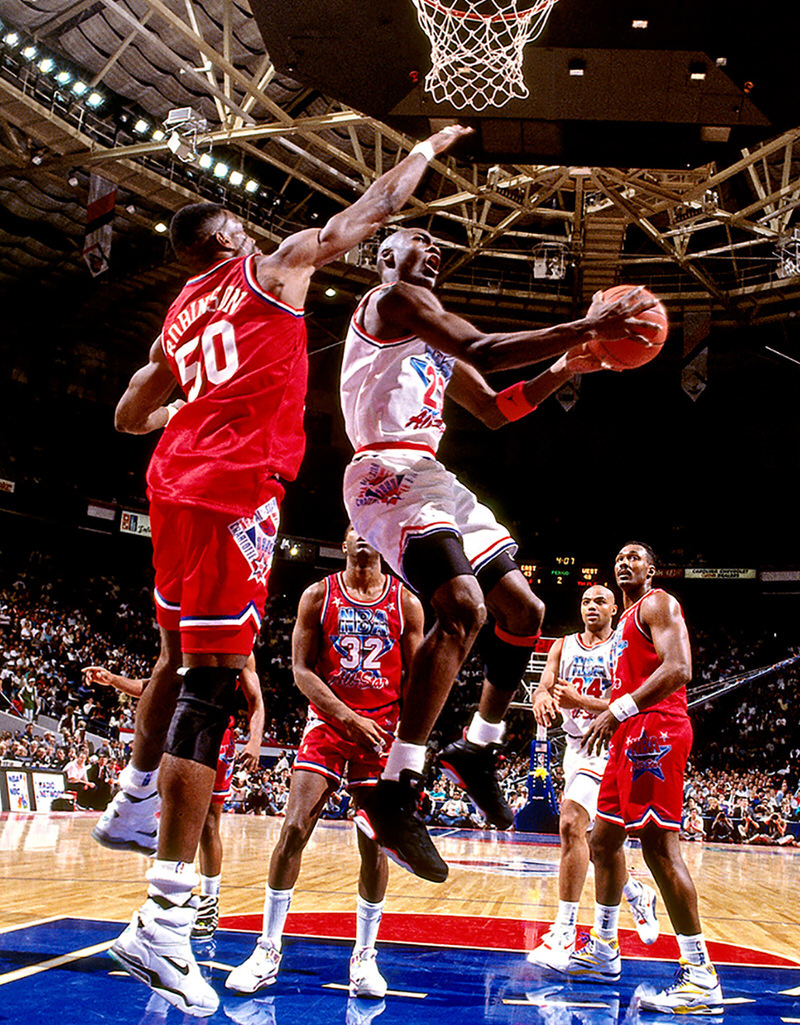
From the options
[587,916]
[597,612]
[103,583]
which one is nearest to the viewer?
[597,612]

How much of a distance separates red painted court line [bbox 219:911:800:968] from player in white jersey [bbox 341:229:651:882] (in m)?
2.96

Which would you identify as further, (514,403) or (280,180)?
(280,180)

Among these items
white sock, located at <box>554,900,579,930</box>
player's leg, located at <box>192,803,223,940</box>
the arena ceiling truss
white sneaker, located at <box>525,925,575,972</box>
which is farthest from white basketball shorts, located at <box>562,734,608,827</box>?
the arena ceiling truss

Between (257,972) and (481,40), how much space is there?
263 inches

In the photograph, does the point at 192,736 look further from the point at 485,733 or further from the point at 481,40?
the point at 481,40

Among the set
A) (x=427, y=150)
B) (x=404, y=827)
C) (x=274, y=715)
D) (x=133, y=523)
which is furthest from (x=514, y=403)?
(x=133, y=523)

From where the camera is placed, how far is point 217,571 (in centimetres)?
313

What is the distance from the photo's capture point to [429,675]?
3.51 metres

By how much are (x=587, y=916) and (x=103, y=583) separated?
22237 mm

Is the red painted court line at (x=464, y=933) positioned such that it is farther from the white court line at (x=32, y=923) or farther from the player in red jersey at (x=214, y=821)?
the white court line at (x=32, y=923)

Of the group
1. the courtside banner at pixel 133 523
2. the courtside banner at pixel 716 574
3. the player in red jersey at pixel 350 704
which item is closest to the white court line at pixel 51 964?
the player in red jersey at pixel 350 704

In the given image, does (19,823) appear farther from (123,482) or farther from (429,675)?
(123,482)

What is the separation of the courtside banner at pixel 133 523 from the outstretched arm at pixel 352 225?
24.6 metres

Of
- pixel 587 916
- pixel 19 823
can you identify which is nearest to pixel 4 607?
pixel 19 823
